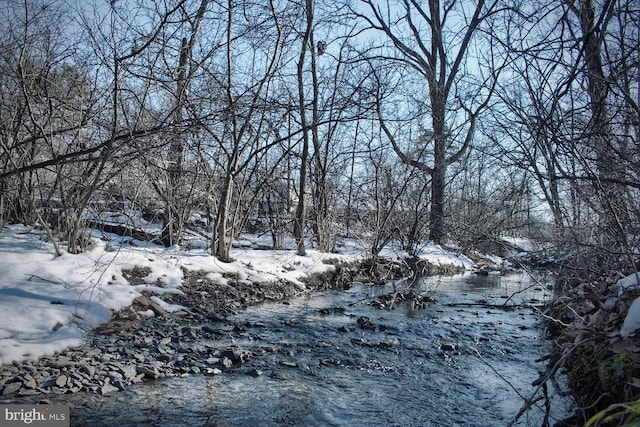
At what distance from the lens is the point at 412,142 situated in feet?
42.2

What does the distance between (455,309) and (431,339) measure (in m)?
2.49

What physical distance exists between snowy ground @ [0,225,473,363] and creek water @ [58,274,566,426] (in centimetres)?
129

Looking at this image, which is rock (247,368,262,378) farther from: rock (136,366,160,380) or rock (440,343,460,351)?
rock (440,343,460,351)

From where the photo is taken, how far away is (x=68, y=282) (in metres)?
5.98

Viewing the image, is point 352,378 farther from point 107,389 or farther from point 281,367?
point 107,389

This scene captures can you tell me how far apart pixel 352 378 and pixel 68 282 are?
168 inches

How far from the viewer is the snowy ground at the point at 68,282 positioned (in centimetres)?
468

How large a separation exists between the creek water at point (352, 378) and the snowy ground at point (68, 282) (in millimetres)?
1291

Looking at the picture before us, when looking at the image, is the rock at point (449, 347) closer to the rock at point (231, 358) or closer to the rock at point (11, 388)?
the rock at point (231, 358)

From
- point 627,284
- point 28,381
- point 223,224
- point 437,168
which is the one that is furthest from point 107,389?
point 437,168

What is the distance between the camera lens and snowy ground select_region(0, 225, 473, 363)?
468 centimetres

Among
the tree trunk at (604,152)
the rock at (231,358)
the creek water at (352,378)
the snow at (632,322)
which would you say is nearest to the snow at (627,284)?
the creek water at (352,378)

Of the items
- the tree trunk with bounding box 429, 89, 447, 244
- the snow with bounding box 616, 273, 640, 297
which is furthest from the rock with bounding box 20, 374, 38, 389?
the tree trunk with bounding box 429, 89, 447, 244

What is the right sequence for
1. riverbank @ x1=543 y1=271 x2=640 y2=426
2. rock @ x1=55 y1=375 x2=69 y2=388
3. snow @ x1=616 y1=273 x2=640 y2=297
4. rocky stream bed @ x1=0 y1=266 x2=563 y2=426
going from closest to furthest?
riverbank @ x1=543 y1=271 x2=640 y2=426 → snow @ x1=616 y1=273 x2=640 y2=297 → rocky stream bed @ x1=0 y1=266 x2=563 y2=426 → rock @ x1=55 y1=375 x2=69 y2=388
